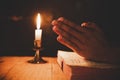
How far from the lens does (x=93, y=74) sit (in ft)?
3.24

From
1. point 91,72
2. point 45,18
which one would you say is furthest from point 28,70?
point 45,18

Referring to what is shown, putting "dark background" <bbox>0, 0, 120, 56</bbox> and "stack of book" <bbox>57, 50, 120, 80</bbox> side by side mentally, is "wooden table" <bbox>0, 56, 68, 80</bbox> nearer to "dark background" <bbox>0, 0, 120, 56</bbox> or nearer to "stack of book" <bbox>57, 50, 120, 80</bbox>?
"stack of book" <bbox>57, 50, 120, 80</bbox>

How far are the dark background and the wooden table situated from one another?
2.07ft

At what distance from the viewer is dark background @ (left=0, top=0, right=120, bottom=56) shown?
1.99 metres

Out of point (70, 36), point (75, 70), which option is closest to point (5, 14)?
point (70, 36)

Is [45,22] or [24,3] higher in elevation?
[24,3]

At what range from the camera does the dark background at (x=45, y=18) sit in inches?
78.4

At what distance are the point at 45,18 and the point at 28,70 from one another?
88 centimetres

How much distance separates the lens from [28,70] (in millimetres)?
1172

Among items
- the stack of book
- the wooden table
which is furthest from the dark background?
the stack of book

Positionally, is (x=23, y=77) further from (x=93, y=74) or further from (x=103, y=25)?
(x=103, y=25)

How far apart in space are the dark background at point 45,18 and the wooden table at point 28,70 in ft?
2.07

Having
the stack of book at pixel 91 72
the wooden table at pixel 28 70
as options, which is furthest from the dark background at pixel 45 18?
the stack of book at pixel 91 72

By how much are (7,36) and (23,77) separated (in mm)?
1062
